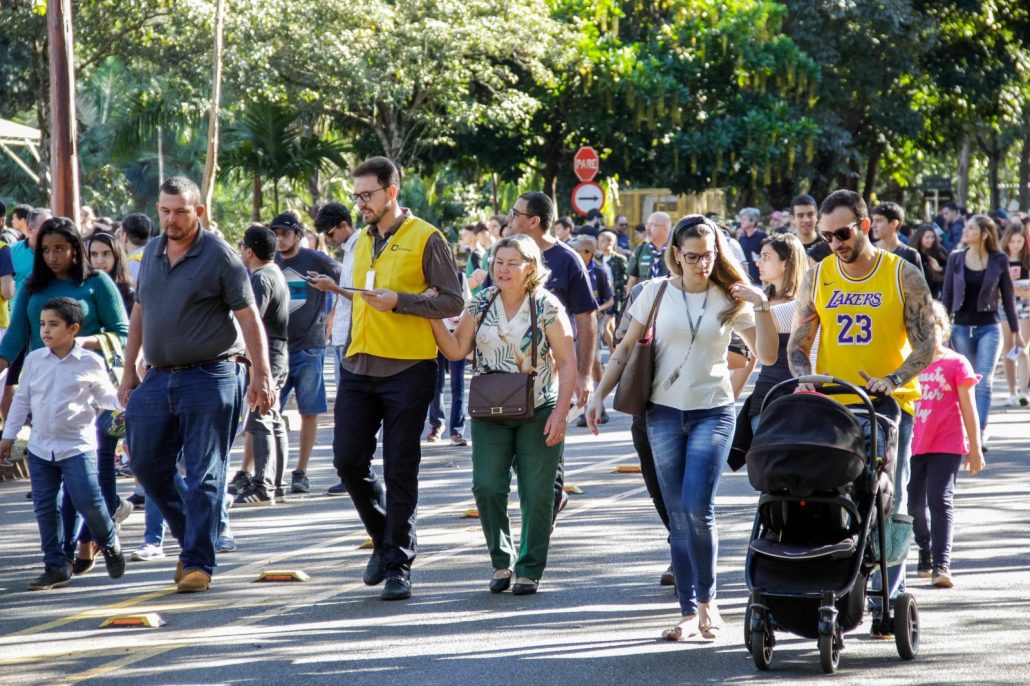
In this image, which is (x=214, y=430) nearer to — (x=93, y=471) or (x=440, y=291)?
(x=93, y=471)

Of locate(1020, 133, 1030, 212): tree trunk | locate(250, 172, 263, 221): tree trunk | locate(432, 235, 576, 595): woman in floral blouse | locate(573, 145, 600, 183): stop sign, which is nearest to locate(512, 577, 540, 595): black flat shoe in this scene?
locate(432, 235, 576, 595): woman in floral blouse

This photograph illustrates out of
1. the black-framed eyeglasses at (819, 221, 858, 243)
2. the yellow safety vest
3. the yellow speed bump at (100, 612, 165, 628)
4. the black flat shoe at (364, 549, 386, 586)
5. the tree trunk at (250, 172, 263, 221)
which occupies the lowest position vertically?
the yellow speed bump at (100, 612, 165, 628)

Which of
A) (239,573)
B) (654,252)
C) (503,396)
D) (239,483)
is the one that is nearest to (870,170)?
(654,252)

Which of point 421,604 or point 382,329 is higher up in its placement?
point 382,329

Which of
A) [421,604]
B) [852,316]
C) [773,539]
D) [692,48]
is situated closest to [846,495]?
[773,539]

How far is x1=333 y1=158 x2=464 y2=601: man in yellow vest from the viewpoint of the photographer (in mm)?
7766

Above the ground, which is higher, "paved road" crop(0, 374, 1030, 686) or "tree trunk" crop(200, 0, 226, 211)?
"tree trunk" crop(200, 0, 226, 211)

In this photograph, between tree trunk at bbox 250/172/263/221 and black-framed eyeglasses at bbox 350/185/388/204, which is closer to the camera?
black-framed eyeglasses at bbox 350/185/388/204

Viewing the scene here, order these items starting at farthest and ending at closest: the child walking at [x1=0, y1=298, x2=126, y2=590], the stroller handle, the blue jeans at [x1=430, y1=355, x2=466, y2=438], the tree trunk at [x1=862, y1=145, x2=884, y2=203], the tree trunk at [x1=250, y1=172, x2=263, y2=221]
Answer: the tree trunk at [x1=862, y1=145, x2=884, y2=203]
the tree trunk at [x1=250, y1=172, x2=263, y2=221]
the blue jeans at [x1=430, y1=355, x2=466, y2=438]
the child walking at [x1=0, y1=298, x2=126, y2=590]
the stroller handle

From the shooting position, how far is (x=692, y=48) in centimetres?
3431

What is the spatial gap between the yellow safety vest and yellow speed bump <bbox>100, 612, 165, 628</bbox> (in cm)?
159

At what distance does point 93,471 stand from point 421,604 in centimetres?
191

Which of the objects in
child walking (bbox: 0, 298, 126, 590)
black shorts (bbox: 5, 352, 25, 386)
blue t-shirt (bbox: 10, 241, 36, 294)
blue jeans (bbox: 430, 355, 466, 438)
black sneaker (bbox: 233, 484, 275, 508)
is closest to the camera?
child walking (bbox: 0, 298, 126, 590)

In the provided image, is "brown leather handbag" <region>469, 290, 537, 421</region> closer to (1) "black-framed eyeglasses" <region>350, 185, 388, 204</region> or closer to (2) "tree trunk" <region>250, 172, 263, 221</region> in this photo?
(1) "black-framed eyeglasses" <region>350, 185, 388, 204</region>
